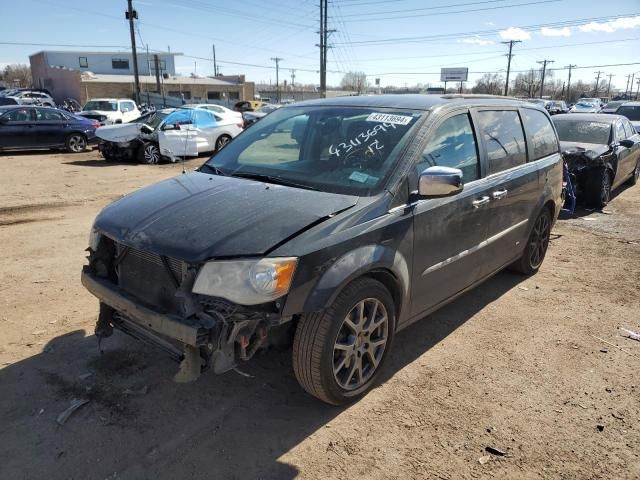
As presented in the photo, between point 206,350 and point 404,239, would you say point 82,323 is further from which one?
point 404,239

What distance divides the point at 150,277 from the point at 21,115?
15.9 metres

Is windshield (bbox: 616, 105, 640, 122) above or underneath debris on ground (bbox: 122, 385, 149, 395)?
above

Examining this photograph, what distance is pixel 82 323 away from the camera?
160 inches

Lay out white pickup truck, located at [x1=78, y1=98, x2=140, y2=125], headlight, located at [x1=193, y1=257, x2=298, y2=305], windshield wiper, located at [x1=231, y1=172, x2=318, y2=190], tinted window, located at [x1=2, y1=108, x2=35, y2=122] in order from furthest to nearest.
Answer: white pickup truck, located at [x1=78, y1=98, x2=140, y2=125] < tinted window, located at [x1=2, y1=108, x2=35, y2=122] < windshield wiper, located at [x1=231, y1=172, x2=318, y2=190] < headlight, located at [x1=193, y1=257, x2=298, y2=305]

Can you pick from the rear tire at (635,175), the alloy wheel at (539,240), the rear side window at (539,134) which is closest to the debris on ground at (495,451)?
the alloy wheel at (539,240)

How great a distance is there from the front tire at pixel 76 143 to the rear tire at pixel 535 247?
15905 millimetres

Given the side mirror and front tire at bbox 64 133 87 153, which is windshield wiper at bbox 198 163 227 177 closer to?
the side mirror

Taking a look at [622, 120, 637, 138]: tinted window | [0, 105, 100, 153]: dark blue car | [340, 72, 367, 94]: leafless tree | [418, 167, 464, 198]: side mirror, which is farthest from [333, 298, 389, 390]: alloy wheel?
[340, 72, 367, 94]: leafless tree

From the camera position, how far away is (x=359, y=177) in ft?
10.4

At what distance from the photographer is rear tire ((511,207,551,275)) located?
512 cm

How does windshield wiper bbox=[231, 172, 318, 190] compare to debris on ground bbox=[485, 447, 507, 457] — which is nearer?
debris on ground bbox=[485, 447, 507, 457]

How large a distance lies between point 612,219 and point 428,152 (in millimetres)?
6479

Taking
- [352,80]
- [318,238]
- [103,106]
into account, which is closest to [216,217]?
[318,238]

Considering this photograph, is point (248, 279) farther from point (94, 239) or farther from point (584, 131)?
point (584, 131)
